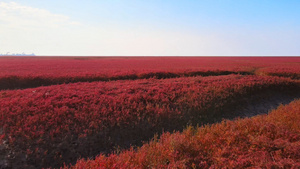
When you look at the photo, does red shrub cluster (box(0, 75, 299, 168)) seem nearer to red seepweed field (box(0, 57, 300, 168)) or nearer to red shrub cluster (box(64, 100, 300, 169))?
red seepweed field (box(0, 57, 300, 168))

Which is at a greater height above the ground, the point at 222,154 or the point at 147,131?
the point at 222,154

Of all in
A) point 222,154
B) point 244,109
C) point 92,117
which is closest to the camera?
point 222,154

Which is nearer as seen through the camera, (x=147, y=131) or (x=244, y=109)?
(x=147, y=131)

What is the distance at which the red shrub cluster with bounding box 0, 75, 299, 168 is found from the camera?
218 inches

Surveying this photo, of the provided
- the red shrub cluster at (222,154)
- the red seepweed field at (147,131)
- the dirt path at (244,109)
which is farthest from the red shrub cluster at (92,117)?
the red shrub cluster at (222,154)

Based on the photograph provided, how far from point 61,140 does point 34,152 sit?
2.41 ft

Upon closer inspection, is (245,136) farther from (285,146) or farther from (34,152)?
(34,152)

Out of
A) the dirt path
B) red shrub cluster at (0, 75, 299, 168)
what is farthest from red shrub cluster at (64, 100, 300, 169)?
the dirt path

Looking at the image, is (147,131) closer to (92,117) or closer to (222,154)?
(92,117)

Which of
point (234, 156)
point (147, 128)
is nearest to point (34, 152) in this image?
point (147, 128)

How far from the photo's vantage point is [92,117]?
21.9ft

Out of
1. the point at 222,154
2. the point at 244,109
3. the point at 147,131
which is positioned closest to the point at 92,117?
the point at 147,131

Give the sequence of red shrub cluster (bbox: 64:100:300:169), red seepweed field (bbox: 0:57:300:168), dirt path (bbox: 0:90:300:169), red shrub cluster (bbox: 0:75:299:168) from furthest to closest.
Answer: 1. red shrub cluster (bbox: 0:75:299:168)
2. dirt path (bbox: 0:90:300:169)
3. red seepweed field (bbox: 0:57:300:168)
4. red shrub cluster (bbox: 64:100:300:169)

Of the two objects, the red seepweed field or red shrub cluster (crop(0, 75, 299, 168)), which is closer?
the red seepweed field
